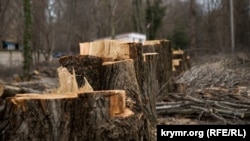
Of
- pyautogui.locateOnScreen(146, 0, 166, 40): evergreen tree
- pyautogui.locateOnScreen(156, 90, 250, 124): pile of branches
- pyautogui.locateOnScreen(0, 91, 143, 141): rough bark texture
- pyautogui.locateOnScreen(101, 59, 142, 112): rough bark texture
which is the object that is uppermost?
pyautogui.locateOnScreen(146, 0, 166, 40): evergreen tree

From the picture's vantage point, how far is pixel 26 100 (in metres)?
3.75

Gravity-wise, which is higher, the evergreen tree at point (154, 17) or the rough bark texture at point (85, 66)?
the evergreen tree at point (154, 17)

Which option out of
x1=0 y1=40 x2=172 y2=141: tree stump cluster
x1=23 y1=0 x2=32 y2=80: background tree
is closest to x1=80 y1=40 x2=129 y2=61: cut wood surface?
x1=0 y1=40 x2=172 y2=141: tree stump cluster

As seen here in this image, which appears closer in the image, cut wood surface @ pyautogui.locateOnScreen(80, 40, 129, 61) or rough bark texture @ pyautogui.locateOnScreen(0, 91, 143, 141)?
rough bark texture @ pyautogui.locateOnScreen(0, 91, 143, 141)

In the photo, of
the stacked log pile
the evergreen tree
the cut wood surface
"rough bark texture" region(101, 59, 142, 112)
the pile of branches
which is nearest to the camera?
"rough bark texture" region(101, 59, 142, 112)

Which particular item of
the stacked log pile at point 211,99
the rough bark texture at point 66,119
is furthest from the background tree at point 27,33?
the rough bark texture at point 66,119

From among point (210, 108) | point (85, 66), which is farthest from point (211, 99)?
point (85, 66)

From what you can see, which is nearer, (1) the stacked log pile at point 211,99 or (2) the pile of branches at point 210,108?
(2) the pile of branches at point 210,108

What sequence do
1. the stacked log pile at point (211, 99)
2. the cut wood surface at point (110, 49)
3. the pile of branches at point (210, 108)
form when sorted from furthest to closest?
the stacked log pile at point (211, 99), the pile of branches at point (210, 108), the cut wood surface at point (110, 49)

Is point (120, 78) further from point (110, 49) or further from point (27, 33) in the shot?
point (27, 33)

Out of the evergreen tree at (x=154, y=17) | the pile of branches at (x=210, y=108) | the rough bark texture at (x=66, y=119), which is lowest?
the pile of branches at (x=210, y=108)

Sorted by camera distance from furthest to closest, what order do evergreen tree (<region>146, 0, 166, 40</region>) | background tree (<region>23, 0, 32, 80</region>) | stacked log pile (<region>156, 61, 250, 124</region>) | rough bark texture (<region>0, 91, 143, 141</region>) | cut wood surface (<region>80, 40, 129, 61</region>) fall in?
evergreen tree (<region>146, 0, 166, 40</region>) < background tree (<region>23, 0, 32, 80</region>) < stacked log pile (<region>156, 61, 250, 124</region>) < cut wood surface (<region>80, 40, 129, 61</region>) < rough bark texture (<region>0, 91, 143, 141</region>)

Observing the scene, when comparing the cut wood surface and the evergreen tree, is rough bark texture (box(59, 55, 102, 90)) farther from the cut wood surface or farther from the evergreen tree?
the evergreen tree

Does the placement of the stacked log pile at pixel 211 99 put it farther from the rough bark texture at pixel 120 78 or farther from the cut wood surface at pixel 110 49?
the rough bark texture at pixel 120 78
